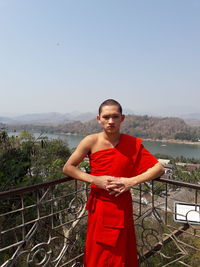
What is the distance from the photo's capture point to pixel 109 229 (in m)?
1.40

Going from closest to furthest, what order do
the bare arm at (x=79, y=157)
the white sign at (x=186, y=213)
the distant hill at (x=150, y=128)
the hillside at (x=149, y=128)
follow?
the bare arm at (x=79, y=157) < the white sign at (x=186, y=213) < the hillside at (x=149, y=128) < the distant hill at (x=150, y=128)

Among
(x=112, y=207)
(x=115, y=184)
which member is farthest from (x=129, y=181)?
(x=112, y=207)

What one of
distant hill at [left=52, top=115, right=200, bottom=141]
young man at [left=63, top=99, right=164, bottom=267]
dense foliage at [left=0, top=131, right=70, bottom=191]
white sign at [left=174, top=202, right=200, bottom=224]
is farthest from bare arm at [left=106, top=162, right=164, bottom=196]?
distant hill at [left=52, top=115, right=200, bottom=141]

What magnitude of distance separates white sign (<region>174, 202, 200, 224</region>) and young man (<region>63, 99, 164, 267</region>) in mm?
437

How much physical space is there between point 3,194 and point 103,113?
76cm

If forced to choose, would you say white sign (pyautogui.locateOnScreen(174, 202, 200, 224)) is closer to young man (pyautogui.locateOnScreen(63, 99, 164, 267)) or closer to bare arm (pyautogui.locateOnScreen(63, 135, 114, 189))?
young man (pyautogui.locateOnScreen(63, 99, 164, 267))

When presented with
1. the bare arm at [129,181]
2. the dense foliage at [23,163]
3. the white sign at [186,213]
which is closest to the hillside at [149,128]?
the dense foliage at [23,163]

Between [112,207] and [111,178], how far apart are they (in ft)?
0.66

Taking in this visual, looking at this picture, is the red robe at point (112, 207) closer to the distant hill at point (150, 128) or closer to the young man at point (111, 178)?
the young man at point (111, 178)

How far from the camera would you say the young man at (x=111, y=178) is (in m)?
1.39

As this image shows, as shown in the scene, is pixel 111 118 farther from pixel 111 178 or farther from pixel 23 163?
pixel 23 163

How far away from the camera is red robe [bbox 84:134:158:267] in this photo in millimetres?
1396

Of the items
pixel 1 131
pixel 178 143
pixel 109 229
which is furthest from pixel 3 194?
pixel 178 143

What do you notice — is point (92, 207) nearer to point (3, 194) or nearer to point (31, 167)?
point (3, 194)
